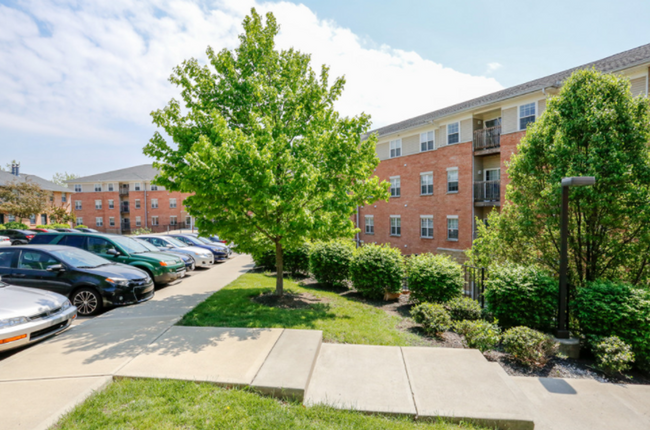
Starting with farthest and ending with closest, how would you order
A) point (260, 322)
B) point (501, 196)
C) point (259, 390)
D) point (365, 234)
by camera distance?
point (365, 234)
point (501, 196)
point (260, 322)
point (259, 390)

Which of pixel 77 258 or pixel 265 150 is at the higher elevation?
pixel 265 150

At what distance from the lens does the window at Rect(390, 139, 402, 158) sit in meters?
26.9

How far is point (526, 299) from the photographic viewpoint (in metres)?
6.66

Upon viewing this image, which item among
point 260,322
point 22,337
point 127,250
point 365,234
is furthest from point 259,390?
point 365,234

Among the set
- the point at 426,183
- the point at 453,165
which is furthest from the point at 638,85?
the point at 426,183

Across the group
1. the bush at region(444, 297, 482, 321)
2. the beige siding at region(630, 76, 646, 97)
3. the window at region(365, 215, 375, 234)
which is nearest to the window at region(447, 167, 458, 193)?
the window at region(365, 215, 375, 234)

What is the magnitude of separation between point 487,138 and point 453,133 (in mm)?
2485

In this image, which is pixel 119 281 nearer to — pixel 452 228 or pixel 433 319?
pixel 433 319

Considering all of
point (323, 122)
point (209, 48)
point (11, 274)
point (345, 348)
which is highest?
point (209, 48)

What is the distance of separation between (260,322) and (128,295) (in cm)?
394

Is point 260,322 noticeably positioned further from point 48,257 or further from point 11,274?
point 11,274

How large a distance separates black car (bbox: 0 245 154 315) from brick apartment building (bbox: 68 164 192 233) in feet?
163

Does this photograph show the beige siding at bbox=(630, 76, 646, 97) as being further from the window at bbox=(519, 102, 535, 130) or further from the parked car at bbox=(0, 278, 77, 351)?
the parked car at bbox=(0, 278, 77, 351)

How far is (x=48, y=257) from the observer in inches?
317
